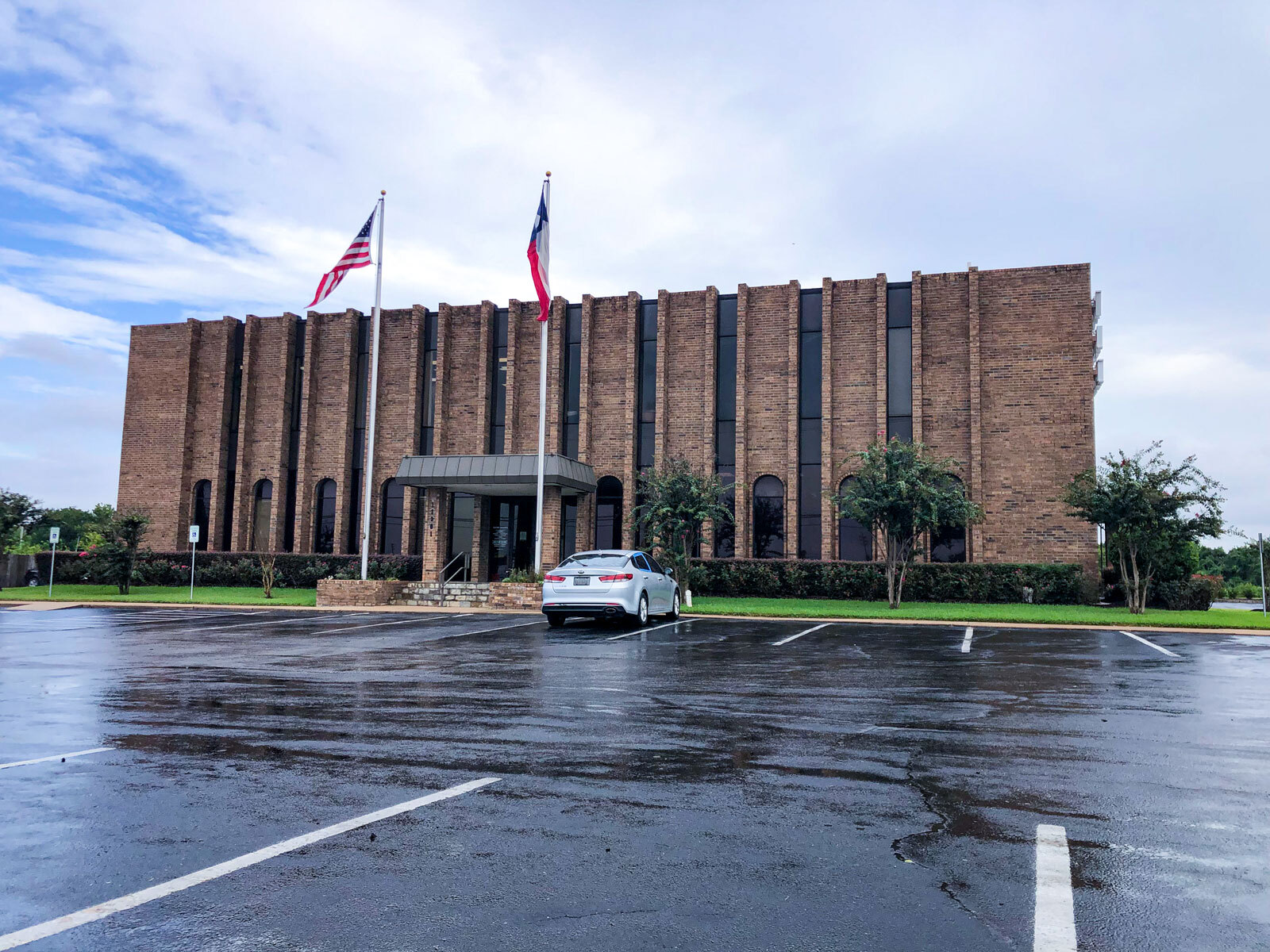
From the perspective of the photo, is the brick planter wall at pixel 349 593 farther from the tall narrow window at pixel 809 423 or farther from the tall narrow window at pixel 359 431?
the tall narrow window at pixel 809 423

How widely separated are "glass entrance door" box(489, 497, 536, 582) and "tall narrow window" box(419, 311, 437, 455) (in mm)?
3752

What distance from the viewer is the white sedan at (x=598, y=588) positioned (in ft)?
59.3

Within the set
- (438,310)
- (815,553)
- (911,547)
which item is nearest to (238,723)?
(911,547)

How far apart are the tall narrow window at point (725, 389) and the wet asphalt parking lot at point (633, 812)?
823 inches

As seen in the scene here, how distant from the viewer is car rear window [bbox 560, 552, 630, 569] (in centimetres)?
1839

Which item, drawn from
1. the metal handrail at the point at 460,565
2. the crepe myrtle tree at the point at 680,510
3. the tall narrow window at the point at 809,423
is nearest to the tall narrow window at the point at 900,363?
the tall narrow window at the point at 809,423

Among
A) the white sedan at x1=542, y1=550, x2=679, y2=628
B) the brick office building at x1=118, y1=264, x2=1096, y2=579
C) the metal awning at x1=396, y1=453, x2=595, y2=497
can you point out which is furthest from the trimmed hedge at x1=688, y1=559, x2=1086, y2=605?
the white sedan at x1=542, y1=550, x2=679, y2=628

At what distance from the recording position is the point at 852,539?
3039cm

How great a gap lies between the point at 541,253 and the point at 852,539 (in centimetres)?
1330

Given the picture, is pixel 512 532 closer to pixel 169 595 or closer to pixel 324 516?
pixel 324 516

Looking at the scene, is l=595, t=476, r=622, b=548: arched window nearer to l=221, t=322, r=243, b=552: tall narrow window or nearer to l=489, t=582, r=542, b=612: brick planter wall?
l=489, t=582, r=542, b=612: brick planter wall

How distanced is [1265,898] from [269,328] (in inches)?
1494

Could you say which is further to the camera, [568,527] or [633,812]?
[568,527]

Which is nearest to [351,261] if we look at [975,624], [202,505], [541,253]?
[541,253]
